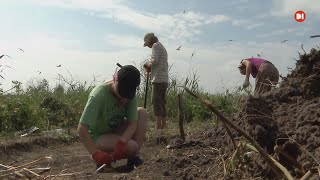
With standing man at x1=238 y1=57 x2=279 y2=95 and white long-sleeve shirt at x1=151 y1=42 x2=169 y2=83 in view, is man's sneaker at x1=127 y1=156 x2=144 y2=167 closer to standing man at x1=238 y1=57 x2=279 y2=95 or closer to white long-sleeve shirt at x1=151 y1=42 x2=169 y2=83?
standing man at x1=238 y1=57 x2=279 y2=95

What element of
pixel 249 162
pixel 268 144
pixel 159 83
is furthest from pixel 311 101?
pixel 159 83

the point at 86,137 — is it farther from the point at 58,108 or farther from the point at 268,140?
the point at 58,108

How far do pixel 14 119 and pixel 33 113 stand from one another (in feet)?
0.94

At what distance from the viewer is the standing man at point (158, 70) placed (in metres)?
5.66

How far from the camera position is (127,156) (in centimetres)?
346

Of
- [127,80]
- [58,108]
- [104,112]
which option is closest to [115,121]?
[104,112]

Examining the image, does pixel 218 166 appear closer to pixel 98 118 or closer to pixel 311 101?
pixel 311 101

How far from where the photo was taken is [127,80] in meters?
3.23

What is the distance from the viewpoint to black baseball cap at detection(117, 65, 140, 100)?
3.22m

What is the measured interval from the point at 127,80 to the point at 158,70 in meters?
2.49

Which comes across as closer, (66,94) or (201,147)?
(201,147)

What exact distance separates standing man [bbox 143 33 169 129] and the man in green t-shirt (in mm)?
1932

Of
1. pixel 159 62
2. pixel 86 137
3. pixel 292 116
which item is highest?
pixel 159 62

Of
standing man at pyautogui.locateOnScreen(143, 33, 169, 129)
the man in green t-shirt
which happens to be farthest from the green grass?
the man in green t-shirt
